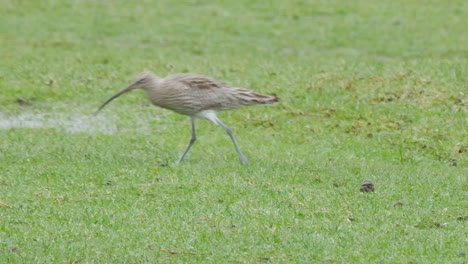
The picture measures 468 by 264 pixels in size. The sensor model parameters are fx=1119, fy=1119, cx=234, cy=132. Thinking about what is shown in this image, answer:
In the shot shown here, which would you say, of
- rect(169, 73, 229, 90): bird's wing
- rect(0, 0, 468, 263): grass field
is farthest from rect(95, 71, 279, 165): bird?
rect(0, 0, 468, 263): grass field

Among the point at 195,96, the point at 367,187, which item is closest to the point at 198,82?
the point at 195,96

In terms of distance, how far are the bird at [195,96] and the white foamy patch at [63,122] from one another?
1737 millimetres

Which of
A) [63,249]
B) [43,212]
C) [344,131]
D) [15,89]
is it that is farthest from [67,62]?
[63,249]

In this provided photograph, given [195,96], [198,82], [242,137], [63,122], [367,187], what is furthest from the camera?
[63,122]

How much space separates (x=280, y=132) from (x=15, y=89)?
399cm

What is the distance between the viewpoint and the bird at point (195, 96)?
12.3m

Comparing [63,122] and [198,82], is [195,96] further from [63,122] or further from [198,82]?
[63,122]

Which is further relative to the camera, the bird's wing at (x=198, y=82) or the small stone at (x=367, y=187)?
the bird's wing at (x=198, y=82)

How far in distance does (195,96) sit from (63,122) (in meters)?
2.82

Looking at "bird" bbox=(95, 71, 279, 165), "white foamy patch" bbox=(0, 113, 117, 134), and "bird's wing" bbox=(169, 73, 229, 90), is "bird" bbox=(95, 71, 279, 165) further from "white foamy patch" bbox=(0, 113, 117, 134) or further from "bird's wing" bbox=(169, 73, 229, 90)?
"white foamy patch" bbox=(0, 113, 117, 134)

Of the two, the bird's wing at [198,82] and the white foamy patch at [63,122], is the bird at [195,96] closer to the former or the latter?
the bird's wing at [198,82]

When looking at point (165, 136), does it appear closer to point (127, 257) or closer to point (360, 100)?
point (360, 100)

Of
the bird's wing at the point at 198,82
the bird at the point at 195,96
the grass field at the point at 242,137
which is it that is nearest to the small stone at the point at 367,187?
the grass field at the point at 242,137

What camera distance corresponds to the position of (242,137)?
45.5 feet
